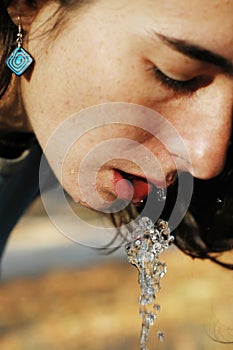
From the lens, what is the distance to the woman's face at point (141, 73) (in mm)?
1230

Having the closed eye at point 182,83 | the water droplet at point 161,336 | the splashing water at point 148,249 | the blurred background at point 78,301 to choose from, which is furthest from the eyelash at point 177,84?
the water droplet at point 161,336

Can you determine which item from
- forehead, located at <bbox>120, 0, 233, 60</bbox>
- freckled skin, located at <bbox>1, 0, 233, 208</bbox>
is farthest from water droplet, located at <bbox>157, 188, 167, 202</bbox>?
forehead, located at <bbox>120, 0, 233, 60</bbox>

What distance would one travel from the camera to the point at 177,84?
4.28 ft

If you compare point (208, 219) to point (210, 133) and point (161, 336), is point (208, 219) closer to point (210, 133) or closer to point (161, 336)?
point (210, 133)

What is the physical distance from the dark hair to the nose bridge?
0.34 feet

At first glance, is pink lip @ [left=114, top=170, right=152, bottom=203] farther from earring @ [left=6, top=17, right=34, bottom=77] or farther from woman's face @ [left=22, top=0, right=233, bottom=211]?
earring @ [left=6, top=17, right=34, bottom=77]

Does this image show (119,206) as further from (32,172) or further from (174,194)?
(32,172)

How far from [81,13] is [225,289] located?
0.91m

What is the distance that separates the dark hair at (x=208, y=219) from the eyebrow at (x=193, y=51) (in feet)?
0.90

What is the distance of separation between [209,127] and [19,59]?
375 mm

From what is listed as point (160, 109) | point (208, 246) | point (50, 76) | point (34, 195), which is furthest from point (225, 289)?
point (50, 76)

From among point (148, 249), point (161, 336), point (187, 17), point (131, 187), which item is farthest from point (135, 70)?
point (161, 336)

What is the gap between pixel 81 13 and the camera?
1252 mm

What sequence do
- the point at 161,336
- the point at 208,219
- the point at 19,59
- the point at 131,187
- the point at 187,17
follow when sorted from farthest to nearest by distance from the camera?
the point at 161,336
the point at 208,219
the point at 131,187
the point at 19,59
the point at 187,17
